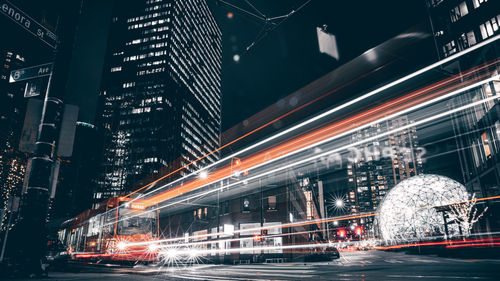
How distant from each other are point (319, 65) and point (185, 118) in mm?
123900

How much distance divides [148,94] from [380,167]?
149524 mm

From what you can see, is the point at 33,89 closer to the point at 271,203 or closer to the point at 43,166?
the point at 43,166

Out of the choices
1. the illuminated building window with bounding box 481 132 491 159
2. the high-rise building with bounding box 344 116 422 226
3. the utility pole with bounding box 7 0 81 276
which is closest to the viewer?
the utility pole with bounding box 7 0 81 276

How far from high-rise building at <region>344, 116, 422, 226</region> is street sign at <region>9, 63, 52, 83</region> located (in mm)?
166573

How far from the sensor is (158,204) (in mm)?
20406

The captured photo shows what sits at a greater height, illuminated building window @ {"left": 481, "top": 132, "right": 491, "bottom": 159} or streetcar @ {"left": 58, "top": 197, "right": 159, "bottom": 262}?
illuminated building window @ {"left": 481, "top": 132, "right": 491, "bottom": 159}

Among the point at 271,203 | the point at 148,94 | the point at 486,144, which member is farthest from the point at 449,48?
the point at 148,94

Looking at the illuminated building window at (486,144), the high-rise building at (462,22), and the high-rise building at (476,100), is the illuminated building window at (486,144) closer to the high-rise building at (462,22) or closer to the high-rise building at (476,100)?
the high-rise building at (476,100)

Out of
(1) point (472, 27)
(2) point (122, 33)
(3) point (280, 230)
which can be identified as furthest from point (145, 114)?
(1) point (472, 27)

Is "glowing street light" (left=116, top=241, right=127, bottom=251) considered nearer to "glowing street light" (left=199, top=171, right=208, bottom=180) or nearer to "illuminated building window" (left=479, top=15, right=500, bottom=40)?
"glowing street light" (left=199, top=171, right=208, bottom=180)

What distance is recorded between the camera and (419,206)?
3838cm

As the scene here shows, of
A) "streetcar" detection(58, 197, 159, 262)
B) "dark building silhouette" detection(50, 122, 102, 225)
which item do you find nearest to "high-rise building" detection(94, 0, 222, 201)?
"dark building silhouette" detection(50, 122, 102, 225)

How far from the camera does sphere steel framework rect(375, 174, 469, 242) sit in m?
36.0

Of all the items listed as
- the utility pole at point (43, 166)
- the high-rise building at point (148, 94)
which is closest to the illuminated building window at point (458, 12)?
the utility pole at point (43, 166)
